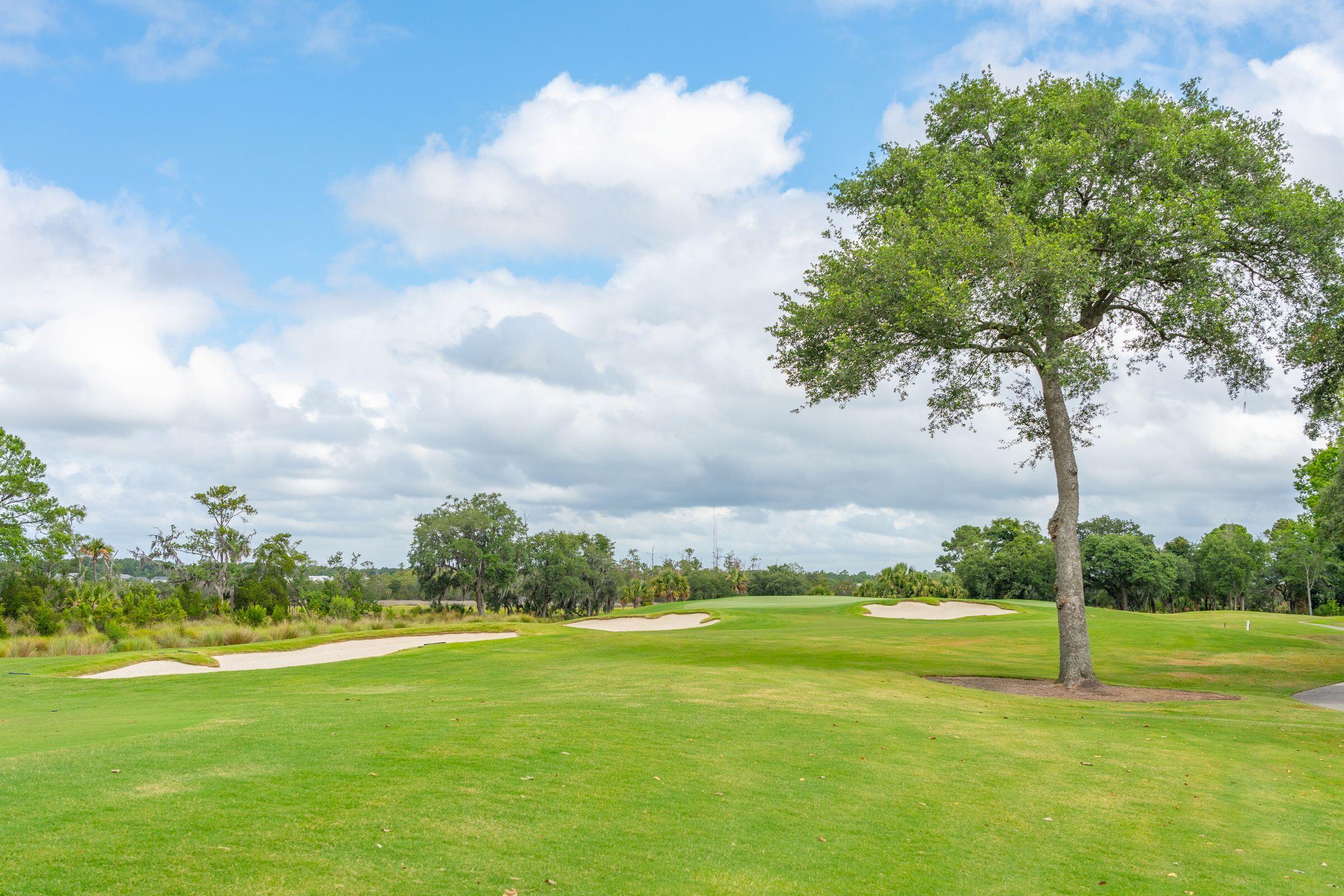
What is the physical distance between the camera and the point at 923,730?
11.6 metres

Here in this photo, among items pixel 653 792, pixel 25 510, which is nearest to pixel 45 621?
pixel 25 510

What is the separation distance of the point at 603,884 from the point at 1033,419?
784 inches

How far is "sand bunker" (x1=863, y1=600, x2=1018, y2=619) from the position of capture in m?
44.3

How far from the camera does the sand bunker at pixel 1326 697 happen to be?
1722cm

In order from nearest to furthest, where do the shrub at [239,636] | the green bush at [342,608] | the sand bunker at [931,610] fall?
the shrub at [239,636] → the green bush at [342,608] → the sand bunker at [931,610]

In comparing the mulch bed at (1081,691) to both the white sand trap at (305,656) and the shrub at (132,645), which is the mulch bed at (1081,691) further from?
the shrub at (132,645)

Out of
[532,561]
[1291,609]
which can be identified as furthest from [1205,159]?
[1291,609]

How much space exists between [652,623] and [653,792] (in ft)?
111

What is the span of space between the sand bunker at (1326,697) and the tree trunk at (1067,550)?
430 cm

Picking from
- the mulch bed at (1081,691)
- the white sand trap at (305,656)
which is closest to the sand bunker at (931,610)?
the white sand trap at (305,656)

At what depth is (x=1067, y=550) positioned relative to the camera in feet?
63.1

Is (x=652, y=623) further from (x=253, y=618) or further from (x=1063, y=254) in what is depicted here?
(x=1063, y=254)

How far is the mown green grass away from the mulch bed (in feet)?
5.93

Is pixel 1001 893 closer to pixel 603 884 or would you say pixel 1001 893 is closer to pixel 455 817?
pixel 603 884
